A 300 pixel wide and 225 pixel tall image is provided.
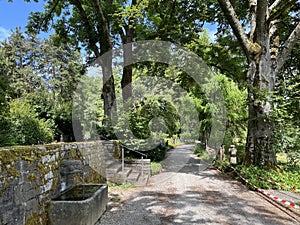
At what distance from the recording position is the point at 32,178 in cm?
319

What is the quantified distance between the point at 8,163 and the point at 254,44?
7.96 metres

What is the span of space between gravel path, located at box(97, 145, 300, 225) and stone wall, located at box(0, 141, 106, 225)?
1085 mm

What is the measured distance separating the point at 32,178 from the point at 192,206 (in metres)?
3.34

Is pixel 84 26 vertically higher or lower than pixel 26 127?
higher

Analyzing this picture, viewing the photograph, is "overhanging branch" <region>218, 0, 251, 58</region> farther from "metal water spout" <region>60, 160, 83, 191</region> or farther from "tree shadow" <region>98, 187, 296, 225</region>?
"metal water spout" <region>60, 160, 83, 191</region>

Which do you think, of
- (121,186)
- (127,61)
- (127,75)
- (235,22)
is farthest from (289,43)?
(127,61)

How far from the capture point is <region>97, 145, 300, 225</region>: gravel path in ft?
13.8

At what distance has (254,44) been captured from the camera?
7.94 meters

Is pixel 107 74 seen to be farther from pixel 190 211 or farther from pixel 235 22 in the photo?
pixel 190 211

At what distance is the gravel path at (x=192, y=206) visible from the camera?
4220mm

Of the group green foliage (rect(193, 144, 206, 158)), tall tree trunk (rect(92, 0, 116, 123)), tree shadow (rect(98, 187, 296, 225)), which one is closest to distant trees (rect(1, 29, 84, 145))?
tall tree trunk (rect(92, 0, 116, 123))

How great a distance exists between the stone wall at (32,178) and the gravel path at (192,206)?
1.08 metres

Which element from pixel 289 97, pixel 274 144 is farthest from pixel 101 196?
pixel 289 97

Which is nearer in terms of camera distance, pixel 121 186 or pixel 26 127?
pixel 121 186
